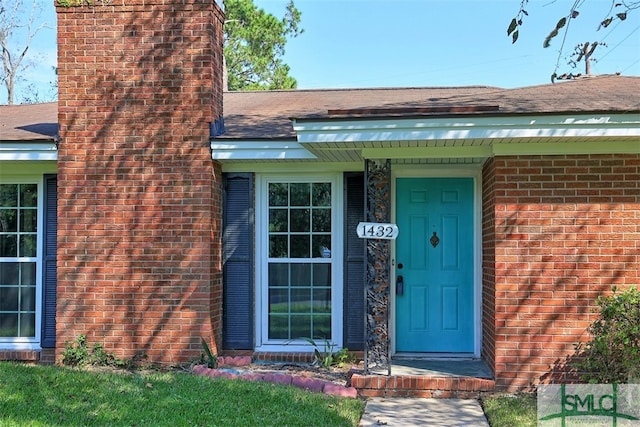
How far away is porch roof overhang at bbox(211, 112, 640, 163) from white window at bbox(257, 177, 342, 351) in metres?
1.27

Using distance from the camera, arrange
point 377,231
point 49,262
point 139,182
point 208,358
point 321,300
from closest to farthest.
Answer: point 377,231 → point 208,358 → point 139,182 → point 321,300 → point 49,262

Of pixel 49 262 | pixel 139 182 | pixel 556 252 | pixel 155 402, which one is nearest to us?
pixel 155 402

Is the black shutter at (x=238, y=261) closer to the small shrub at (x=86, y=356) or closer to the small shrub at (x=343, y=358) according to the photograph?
the small shrub at (x=343, y=358)

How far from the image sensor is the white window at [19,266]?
30.6 ft

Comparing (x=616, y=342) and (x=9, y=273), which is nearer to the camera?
(x=616, y=342)

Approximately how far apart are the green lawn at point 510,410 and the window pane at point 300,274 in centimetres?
286

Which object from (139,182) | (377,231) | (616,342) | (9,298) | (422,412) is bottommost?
(422,412)

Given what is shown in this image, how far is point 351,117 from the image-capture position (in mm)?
7051

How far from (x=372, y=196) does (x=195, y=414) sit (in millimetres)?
3081

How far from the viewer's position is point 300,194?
899 cm

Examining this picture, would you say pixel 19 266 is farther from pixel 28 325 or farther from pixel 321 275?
pixel 321 275

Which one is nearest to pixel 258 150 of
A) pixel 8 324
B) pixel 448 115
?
pixel 448 115

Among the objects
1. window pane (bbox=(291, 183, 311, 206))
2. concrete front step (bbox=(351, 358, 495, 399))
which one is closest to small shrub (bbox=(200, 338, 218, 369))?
concrete front step (bbox=(351, 358, 495, 399))

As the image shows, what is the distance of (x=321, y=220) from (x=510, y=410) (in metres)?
3.59
